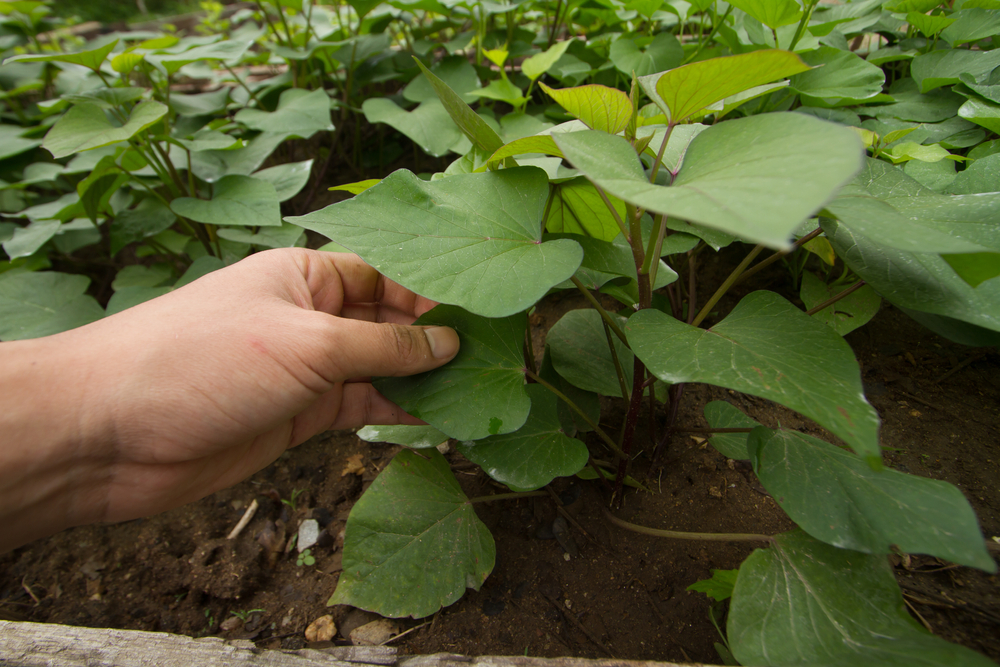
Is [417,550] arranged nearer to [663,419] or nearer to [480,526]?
[480,526]

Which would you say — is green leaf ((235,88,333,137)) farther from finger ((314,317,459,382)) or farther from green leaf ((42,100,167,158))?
finger ((314,317,459,382))

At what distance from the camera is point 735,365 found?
606mm

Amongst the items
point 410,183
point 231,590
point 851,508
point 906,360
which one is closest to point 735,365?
point 851,508

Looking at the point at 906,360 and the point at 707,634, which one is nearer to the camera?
the point at 707,634

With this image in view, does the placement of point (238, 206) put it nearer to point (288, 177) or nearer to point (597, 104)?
Answer: point (288, 177)

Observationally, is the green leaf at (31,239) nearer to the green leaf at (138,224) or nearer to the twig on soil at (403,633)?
the green leaf at (138,224)

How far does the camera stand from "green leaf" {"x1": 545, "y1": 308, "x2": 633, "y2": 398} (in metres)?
1.07

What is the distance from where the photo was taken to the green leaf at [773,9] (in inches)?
→ 41.9

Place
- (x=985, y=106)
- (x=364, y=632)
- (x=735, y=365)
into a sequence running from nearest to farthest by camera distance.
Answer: (x=735, y=365) → (x=364, y=632) → (x=985, y=106)

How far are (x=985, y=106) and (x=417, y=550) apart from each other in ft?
5.28

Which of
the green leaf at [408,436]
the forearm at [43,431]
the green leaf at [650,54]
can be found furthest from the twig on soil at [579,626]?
the green leaf at [650,54]

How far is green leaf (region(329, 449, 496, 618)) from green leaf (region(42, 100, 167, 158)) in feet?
3.64

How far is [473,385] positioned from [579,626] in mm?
541

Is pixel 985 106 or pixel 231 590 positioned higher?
pixel 985 106
